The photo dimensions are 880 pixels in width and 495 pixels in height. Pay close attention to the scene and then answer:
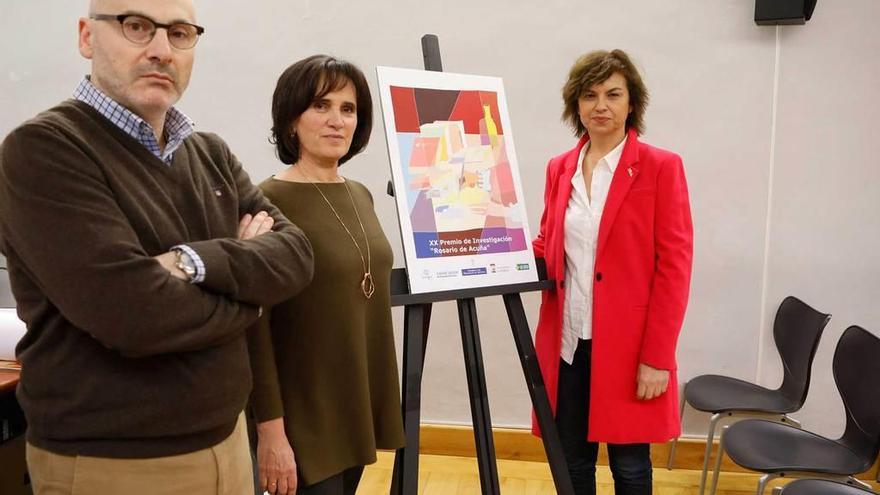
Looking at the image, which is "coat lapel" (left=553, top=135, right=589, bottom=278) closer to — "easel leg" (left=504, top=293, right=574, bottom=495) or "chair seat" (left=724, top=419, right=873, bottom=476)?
"easel leg" (left=504, top=293, right=574, bottom=495)

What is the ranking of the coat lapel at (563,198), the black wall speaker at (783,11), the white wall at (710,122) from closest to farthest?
the coat lapel at (563,198)
the black wall speaker at (783,11)
the white wall at (710,122)

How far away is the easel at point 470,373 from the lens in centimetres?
177

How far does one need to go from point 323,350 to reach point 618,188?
40.1 inches

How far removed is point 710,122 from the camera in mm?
2900

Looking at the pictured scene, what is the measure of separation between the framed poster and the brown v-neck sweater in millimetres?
711

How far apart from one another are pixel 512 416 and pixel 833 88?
2005 mm

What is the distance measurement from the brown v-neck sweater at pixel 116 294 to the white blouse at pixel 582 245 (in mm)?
1116

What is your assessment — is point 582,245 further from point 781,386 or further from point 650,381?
point 781,386

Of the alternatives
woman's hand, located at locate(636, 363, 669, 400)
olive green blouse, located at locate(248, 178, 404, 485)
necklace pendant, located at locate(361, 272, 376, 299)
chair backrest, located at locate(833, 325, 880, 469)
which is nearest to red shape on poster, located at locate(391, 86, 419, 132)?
olive green blouse, located at locate(248, 178, 404, 485)

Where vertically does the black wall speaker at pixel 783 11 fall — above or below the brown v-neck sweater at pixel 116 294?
above

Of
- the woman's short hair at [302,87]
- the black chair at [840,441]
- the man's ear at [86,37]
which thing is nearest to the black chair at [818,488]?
the black chair at [840,441]

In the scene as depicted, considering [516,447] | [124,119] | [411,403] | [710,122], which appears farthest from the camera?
[516,447]

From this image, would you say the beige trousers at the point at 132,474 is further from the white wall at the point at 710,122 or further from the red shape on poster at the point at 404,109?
the white wall at the point at 710,122

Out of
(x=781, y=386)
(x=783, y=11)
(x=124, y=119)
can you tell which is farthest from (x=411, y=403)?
(x=783, y=11)
